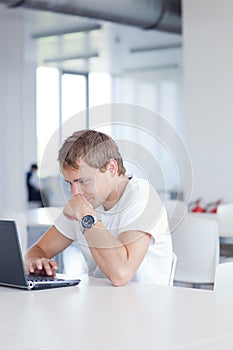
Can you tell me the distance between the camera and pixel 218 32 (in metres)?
6.46

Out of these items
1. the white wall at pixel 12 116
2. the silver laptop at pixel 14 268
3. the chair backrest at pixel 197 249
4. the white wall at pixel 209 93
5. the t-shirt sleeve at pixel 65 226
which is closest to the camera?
the silver laptop at pixel 14 268

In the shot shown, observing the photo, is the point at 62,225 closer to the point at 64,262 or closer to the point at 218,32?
the point at 64,262

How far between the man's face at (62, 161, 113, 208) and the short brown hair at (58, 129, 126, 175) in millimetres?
17

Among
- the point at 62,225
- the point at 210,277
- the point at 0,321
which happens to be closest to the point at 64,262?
the point at 210,277

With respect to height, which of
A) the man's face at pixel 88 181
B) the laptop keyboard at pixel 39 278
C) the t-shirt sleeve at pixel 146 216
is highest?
the man's face at pixel 88 181

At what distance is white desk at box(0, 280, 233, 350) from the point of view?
1.83m

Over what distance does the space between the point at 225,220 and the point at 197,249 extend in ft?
1.81

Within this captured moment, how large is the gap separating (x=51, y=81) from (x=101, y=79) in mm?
1143

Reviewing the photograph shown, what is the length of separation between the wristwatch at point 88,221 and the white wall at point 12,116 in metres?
8.02

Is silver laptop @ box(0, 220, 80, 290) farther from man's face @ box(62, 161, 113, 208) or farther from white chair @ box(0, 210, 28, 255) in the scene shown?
white chair @ box(0, 210, 28, 255)

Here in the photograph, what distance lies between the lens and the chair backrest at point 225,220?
458cm

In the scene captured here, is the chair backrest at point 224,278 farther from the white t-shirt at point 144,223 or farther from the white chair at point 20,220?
the white chair at point 20,220

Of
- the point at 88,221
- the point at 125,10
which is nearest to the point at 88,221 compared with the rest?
the point at 88,221

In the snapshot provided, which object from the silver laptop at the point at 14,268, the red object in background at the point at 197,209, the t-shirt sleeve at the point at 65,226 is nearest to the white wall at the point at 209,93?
the red object in background at the point at 197,209
